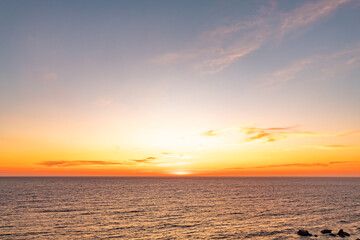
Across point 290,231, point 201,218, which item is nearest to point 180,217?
point 201,218

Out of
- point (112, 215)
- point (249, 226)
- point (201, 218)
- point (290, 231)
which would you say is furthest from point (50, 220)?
point (290, 231)

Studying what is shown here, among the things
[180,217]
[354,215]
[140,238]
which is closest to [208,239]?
[140,238]

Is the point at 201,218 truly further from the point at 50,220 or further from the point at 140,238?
the point at 50,220

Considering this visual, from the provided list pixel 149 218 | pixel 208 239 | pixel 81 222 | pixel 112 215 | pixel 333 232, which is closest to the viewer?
pixel 208 239

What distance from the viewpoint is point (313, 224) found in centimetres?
4769

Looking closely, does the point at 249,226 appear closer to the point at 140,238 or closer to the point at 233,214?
the point at 233,214

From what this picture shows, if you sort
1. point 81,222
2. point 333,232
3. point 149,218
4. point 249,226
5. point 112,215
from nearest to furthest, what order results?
point 333,232 → point 249,226 → point 81,222 → point 149,218 → point 112,215

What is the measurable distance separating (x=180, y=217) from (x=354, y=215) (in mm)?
38243

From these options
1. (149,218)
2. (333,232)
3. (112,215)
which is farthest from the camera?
(112,215)

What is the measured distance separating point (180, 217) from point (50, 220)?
25338 millimetres

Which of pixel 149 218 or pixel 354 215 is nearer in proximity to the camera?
Answer: pixel 149 218

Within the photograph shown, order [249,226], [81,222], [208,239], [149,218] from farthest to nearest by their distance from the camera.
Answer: [149,218] < [81,222] < [249,226] < [208,239]

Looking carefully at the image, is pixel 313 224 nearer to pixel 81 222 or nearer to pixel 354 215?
pixel 354 215

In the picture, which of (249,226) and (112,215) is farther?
(112,215)
